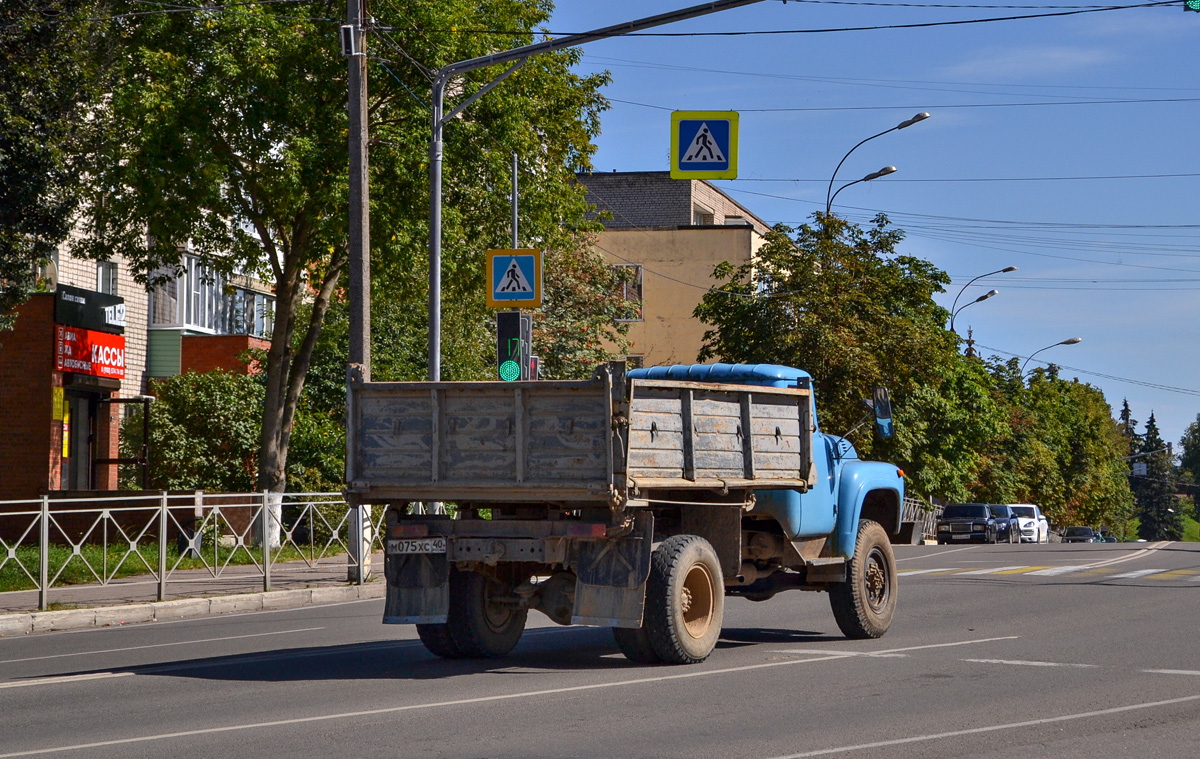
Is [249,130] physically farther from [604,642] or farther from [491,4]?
[604,642]

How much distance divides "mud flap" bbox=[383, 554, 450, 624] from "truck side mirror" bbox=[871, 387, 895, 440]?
4.06 meters

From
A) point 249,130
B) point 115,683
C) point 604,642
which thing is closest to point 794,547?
point 604,642

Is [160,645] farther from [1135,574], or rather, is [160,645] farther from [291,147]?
[1135,574]

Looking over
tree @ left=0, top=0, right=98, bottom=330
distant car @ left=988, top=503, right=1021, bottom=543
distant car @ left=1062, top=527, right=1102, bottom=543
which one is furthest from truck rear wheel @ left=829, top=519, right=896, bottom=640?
distant car @ left=1062, top=527, right=1102, bottom=543

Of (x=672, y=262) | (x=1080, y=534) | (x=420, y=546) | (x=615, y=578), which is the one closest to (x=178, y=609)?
(x=420, y=546)

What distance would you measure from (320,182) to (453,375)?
12796mm

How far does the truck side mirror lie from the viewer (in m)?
11.8

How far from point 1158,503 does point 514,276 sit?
13617 cm

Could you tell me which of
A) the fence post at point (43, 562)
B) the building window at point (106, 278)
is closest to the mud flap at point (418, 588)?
the fence post at point (43, 562)

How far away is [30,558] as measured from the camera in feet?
57.1

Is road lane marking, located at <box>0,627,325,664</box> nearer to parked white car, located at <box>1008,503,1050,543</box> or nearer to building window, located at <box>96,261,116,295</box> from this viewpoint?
building window, located at <box>96,261,116,295</box>

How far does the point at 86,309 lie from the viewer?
26.1 m

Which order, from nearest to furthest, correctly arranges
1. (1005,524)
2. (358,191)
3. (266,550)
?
1. (266,550)
2. (358,191)
3. (1005,524)

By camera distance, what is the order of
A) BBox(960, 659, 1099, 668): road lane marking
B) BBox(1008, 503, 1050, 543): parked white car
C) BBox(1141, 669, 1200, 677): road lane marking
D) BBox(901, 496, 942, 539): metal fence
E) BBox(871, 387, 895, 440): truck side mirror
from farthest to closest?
BBox(1008, 503, 1050, 543): parked white car < BBox(901, 496, 942, 539): metal fence < BBox(871, 387, 895, 440): truck side mirror < BBox(960, 659, 1099, 668): road lane marking < BBox(1141, 669, 1200, 677): road lane marking
